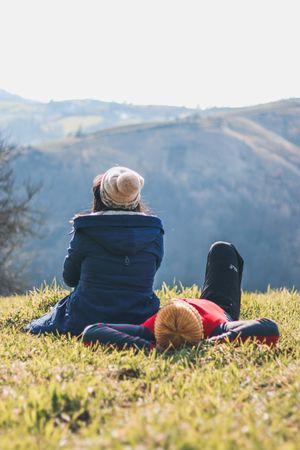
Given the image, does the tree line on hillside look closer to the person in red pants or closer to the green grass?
the person in red pants

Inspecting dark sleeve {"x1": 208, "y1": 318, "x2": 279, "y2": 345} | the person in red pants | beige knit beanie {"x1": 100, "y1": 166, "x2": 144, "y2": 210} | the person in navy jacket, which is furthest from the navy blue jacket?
dark sleeve {"x1": 208, "y1": 318, "x2": 279, "y2": 345}

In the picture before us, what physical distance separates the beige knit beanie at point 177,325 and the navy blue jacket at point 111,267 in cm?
94

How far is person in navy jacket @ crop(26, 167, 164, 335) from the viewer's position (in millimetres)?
6312

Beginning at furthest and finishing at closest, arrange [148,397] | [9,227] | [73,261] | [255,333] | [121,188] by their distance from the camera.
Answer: [9,227]
[73,261]
[121,188]
[255,333]
[148,397]

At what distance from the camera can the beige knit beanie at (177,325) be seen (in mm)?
5344

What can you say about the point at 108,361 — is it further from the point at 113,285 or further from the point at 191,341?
the point at 113,285

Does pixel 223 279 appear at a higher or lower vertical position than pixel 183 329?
higher

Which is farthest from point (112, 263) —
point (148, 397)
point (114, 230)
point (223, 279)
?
point (148, 397)

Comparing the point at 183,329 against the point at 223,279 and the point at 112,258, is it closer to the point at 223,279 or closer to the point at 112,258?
the point at 112,258

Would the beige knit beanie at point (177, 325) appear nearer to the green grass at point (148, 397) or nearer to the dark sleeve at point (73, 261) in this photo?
the green grass at point (148, 397)

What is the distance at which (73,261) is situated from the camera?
6480 mm

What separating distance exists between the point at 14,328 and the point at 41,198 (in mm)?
188196

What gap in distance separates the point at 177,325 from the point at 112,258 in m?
1.19

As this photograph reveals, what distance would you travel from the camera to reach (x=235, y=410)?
144 inches
